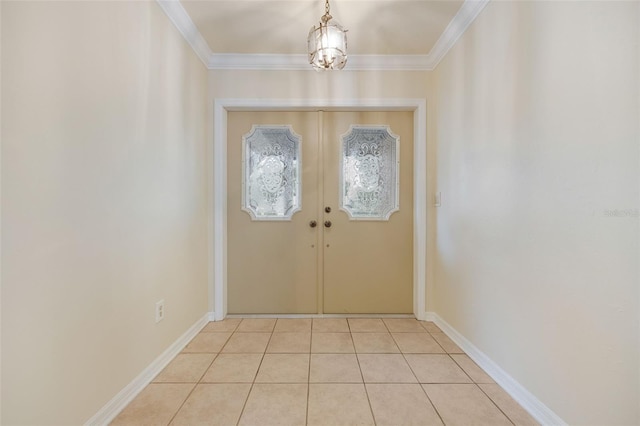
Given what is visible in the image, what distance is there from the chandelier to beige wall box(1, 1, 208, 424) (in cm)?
96

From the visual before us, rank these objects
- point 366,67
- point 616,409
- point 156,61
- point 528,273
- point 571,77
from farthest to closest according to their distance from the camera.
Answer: point 366,67
point 156,61
point 528,273
point 571,77
point 616,409

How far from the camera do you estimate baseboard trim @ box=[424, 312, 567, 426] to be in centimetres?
127

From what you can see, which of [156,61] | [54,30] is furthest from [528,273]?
[156,61]

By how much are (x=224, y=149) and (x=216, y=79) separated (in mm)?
611

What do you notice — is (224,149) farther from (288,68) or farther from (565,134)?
(565,134)

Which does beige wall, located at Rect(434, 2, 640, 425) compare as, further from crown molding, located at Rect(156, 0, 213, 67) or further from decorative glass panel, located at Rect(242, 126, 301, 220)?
crown molding, located at Rect(156, 0, 213, 67)

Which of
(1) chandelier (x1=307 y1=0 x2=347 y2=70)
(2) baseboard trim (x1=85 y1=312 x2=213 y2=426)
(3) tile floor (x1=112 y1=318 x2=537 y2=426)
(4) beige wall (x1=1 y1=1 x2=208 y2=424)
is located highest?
(1) chandelier (x1=307 y1=0 x2=347 y2=70)

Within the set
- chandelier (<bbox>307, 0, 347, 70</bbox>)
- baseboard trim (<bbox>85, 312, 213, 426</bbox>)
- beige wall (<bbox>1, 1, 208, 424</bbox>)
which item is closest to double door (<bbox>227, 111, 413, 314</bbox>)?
baseboard trim (<bbox>85, 312, 213, 426</bbox>)

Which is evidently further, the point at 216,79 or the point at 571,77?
the point at 216,79

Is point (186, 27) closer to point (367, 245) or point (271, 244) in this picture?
point (271, 244)

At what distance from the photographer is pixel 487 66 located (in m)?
1.70

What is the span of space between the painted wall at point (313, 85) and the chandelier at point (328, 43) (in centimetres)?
78

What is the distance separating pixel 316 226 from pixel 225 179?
94cm

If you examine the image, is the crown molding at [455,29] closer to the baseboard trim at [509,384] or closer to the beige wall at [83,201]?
the beige wall at [83,201]
